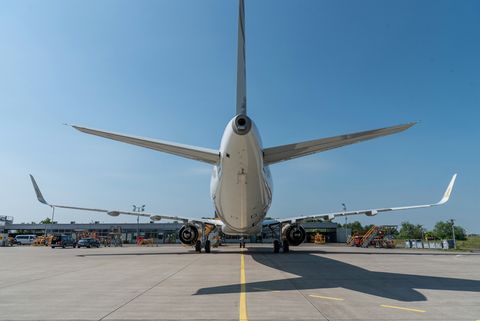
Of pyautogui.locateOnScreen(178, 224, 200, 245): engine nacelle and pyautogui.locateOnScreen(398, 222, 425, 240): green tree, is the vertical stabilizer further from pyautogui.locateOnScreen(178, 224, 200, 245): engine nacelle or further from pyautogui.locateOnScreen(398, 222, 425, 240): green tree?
pyautogui.locateOnScreen(398, 222, 425, 240): green tree

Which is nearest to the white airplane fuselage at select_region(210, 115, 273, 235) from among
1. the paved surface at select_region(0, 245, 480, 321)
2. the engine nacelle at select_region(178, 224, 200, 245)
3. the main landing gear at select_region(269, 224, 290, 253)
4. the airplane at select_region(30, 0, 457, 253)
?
the airplane at select_region(30, 0, 457, 253)

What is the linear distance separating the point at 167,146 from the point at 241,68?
142 inches

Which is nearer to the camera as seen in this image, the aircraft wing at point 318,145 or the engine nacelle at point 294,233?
the aircraft wing at point 318,145

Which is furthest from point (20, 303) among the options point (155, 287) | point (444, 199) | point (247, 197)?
point (444, 199)

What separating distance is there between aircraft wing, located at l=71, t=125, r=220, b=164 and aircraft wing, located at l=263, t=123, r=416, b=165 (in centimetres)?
212

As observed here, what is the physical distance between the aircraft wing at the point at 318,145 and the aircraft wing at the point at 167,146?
212cm

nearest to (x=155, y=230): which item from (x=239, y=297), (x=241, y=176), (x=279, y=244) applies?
(x=279, y=244)

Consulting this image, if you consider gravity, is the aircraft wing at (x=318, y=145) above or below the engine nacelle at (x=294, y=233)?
above

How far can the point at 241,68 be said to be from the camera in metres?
10.9

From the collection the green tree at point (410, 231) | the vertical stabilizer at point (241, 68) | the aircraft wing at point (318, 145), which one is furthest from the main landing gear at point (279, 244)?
the green tree at point (410, 231)

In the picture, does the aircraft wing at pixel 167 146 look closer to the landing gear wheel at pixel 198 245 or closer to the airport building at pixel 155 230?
the landing gear wheel at pixel 198 245

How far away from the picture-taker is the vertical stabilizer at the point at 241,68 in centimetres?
1011

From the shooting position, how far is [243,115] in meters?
10.9

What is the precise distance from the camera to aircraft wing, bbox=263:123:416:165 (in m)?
9.05
